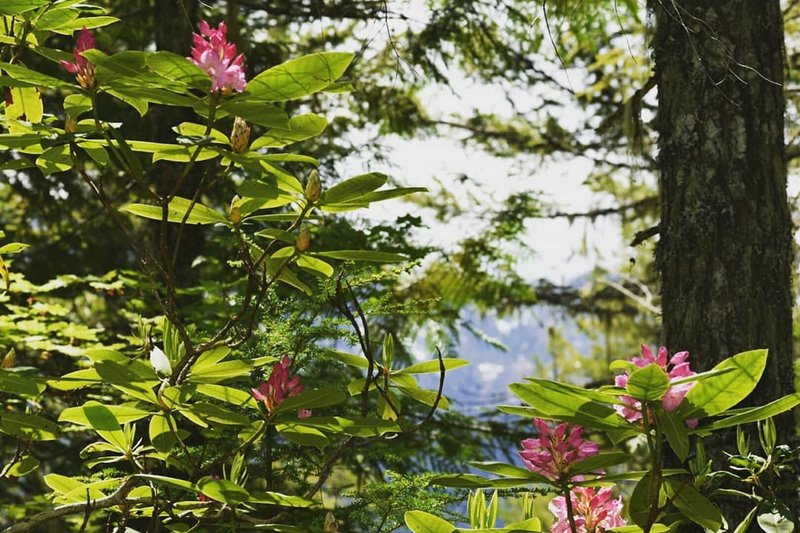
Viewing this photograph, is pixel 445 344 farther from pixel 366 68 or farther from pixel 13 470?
pixel 13 470

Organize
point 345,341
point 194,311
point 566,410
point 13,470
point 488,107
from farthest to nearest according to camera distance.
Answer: point 488,107 < point 194,311 < point 345,341 < point 13,470 < point 566,410

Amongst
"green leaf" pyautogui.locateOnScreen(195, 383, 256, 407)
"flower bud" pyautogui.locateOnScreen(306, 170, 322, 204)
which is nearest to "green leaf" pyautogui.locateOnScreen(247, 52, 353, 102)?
"flower bud" pyautogui.locateOnScreen(306, 170, 322, 204)

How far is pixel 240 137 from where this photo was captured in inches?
49.3

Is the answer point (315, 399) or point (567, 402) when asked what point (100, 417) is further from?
point (567, 402)

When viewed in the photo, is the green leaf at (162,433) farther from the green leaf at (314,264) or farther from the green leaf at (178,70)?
the green leaf at (178,70)

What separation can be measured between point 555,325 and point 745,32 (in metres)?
8.38

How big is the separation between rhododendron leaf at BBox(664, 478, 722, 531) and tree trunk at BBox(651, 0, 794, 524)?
3.16 ft

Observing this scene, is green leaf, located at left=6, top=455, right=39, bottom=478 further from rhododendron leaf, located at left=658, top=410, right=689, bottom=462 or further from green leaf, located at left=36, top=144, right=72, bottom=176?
rhododendron leaf, located at left=658, top=410, right=689, bottom=462

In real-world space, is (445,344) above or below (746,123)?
below

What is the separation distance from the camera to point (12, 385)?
49.3 inches

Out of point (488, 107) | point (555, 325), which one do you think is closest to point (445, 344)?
point (488, 107)

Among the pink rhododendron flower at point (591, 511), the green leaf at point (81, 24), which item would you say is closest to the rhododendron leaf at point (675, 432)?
the pink rhododendron flower at point (591, 511)

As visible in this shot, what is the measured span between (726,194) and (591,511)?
47.1 inches

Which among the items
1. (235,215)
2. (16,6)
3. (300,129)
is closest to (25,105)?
(16,6)
